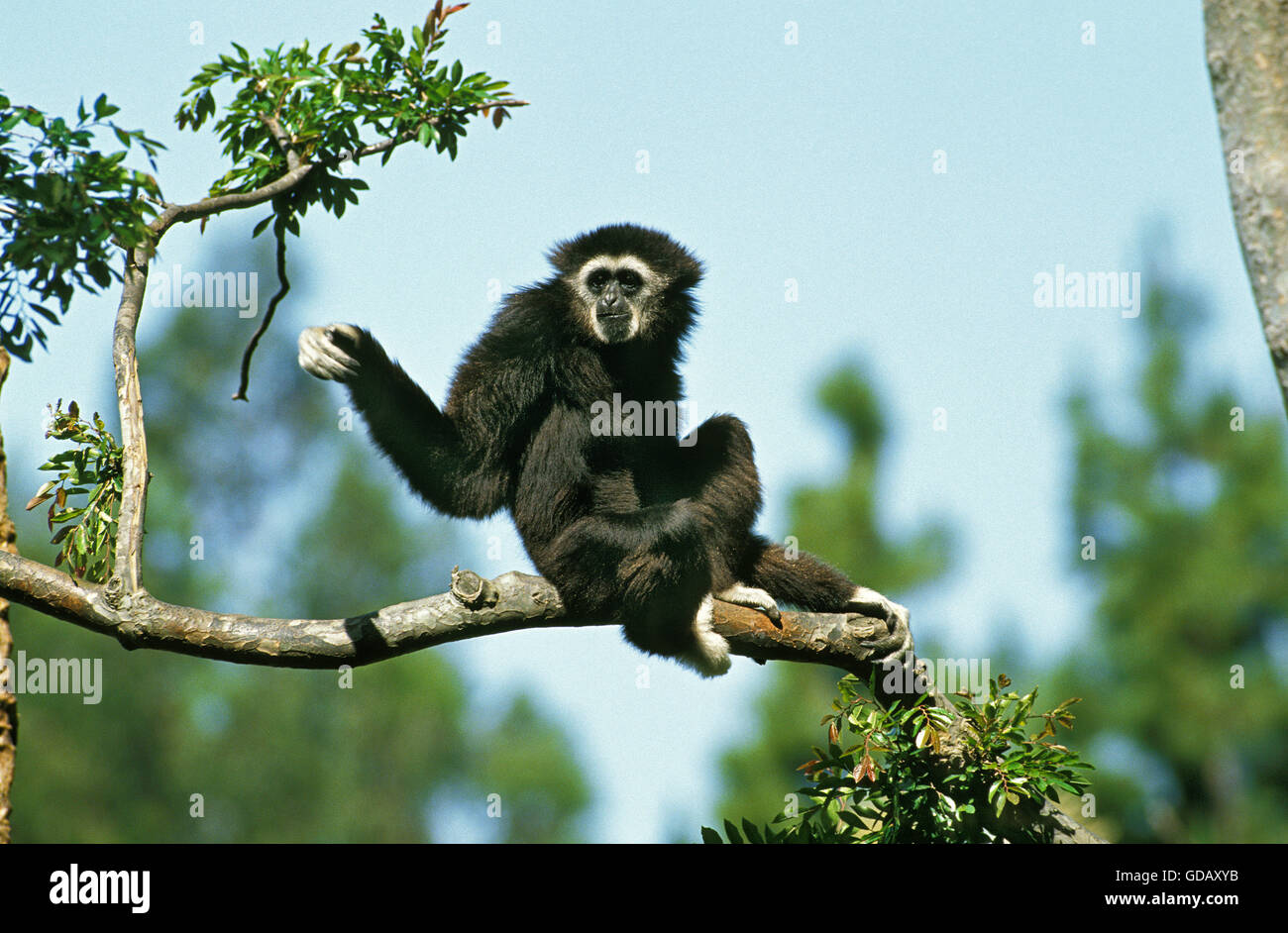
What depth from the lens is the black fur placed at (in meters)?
6.01

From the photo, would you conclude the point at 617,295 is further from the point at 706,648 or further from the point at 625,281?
the point at 706,648

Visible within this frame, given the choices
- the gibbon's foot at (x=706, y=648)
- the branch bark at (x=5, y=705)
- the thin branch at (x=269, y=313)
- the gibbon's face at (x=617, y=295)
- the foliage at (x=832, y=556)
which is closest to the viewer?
the thin branch at (x=269, y=313)

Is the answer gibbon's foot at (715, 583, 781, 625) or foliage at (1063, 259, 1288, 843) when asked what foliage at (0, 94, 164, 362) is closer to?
gibbon's foot at (715, 583, 781, 625)

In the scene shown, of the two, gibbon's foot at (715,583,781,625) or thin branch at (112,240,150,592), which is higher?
thin branch at (112,240,150,592)

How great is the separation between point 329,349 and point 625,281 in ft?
7.75

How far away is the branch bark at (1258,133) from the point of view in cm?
339

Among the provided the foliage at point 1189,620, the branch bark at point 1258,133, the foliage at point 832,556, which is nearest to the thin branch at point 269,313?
the branch bark at point 1258,133

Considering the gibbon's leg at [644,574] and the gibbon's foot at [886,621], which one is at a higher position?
the gibbon's leg at [644,574]

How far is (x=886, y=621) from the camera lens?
6.41m

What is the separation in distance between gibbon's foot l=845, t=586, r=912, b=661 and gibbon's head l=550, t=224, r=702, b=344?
2.28 metres

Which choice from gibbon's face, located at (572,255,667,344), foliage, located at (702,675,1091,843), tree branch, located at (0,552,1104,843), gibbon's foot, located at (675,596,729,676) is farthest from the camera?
gibbon's face, located at (572,255,667,344)

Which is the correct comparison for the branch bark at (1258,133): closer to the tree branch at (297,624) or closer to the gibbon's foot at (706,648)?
the tree branch at (297,624)

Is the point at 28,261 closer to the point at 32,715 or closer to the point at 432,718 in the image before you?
the point at 32,715

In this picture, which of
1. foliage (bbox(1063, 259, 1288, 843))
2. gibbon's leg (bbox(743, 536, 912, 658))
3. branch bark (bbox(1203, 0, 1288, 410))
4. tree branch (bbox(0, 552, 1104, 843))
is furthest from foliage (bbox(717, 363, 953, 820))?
branch bark (bbox(1203, 0, 1288, 410))
